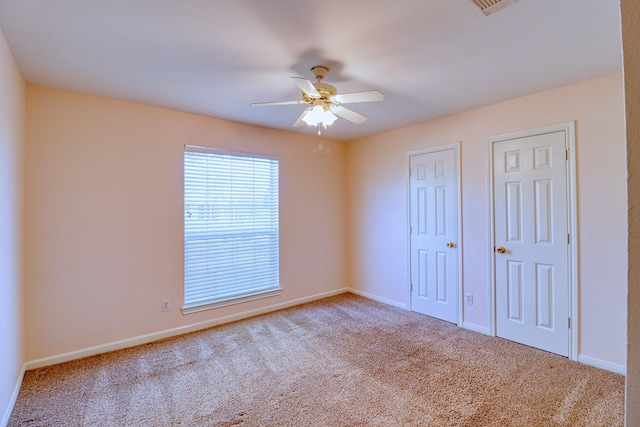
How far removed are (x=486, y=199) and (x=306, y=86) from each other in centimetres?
237

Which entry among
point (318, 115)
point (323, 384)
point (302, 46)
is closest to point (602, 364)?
point (323, 384)

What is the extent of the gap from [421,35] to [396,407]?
2.46 meters

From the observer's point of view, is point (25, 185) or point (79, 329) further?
point (79, 329)

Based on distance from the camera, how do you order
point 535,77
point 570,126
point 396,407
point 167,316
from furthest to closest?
point 167,316, point 570,126, point 535,77, point 396,407

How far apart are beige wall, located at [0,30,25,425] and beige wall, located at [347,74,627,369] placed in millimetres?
3760

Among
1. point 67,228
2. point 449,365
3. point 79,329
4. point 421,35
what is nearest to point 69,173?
point 67,228

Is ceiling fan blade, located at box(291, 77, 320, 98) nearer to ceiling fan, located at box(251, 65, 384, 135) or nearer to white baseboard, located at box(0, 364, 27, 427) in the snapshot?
ceiling fan, located at box(251, 65, 384, 135)

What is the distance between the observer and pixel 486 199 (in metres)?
3.22

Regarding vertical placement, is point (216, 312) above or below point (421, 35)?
below

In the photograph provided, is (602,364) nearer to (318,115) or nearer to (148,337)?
(318,115)

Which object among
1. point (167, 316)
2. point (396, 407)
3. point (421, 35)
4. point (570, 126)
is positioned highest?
point (421, 35)

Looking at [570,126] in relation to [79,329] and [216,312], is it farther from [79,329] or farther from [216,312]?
[79,329]

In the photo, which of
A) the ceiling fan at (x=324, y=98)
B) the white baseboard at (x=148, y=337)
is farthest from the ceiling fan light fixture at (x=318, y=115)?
the white baseboard at (x=148, y=337)

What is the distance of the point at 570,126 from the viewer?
2646mm
